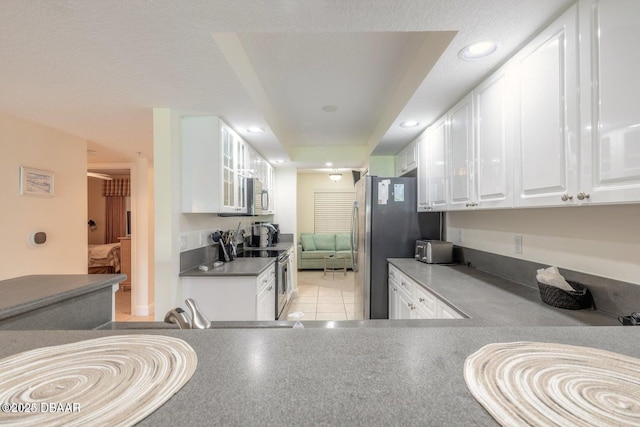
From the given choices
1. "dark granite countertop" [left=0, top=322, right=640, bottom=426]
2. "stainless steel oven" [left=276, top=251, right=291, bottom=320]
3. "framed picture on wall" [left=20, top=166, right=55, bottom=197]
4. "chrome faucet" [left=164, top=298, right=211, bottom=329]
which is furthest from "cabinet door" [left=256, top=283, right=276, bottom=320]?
"framed picture on wall" [left=20, top=166, right=55, bottom=197]

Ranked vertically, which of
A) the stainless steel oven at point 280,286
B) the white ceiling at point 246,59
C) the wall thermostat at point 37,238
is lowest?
the stainless steel oven at point 280,286

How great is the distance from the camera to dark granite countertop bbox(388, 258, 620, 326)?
1227mm

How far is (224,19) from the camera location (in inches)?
46.9

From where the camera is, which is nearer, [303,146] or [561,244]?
Result: [561,244]

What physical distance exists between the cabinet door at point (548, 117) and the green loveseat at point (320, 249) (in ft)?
16.2

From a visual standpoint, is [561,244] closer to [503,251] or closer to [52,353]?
[503,251]

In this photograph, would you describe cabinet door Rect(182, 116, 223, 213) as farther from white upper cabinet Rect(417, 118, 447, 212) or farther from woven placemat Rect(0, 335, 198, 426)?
white upper cabinet Rect(417, 118, 447, 212)

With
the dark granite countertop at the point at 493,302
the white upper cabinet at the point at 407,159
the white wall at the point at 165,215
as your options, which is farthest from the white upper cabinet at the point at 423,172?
the white wall at the point at 165,215

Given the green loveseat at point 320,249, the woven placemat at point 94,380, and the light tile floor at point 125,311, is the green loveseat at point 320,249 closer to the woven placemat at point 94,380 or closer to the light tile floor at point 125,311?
the light tile floor at point 125,311

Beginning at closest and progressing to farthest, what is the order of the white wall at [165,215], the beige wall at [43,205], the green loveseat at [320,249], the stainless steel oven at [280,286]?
1. the white wall at [165,215]
2. the beige wall at [43,205]
3. the stainless steel oven at [280,286]
4. the green loveseat at [320,249]

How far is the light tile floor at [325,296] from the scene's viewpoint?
148 inches

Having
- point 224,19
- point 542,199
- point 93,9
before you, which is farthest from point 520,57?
point 93,9

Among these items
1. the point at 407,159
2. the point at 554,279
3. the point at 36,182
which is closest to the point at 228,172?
the point at 36,182

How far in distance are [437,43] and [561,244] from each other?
1324 mm
